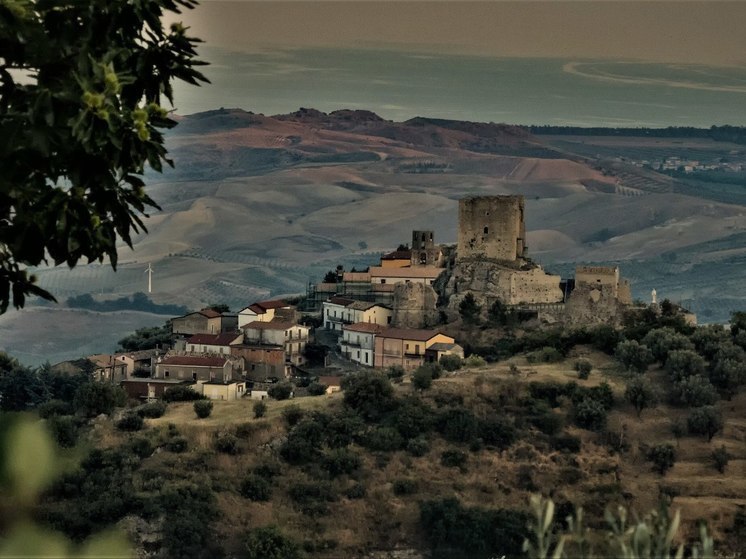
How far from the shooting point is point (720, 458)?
37.0 metres

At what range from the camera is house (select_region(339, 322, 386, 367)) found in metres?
47.0

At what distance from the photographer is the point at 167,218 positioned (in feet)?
551

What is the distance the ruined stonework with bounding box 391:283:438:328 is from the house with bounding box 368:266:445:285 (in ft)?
7.16

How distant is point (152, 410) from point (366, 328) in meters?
8.90

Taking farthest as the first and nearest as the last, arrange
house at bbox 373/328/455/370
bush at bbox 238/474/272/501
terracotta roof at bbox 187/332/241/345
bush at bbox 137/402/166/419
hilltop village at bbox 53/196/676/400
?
1. terracotta roof at bbox 187/332/241/345
2. house at bbox 373/328/455/370
3. hilltop village at bbox 53/196/676/400
4. bush at bbox 137/402/166/419
5. bush at bbox 238/474/272/501

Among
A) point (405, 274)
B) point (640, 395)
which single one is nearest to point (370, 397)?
point (640, 395)

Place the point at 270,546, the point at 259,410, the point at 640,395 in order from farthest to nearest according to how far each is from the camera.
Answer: the point at 259,410 < the point at 640,395 < the point at 270,546

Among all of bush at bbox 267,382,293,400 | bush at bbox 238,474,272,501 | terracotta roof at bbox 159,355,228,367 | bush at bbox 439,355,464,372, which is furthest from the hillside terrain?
bush at bbox 238,474,272,501

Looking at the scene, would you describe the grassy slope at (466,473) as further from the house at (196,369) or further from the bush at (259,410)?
the house at (196,369)

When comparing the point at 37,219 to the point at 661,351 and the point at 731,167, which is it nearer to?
the point at 661,351

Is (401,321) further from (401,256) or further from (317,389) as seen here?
(401,256)

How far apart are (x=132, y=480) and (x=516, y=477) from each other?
951 cm

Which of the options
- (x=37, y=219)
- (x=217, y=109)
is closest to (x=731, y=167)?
(x=217, y=109)

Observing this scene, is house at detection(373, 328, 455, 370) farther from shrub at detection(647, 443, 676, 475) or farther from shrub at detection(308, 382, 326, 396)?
shrub at detection(647, 443, 676, 475)
